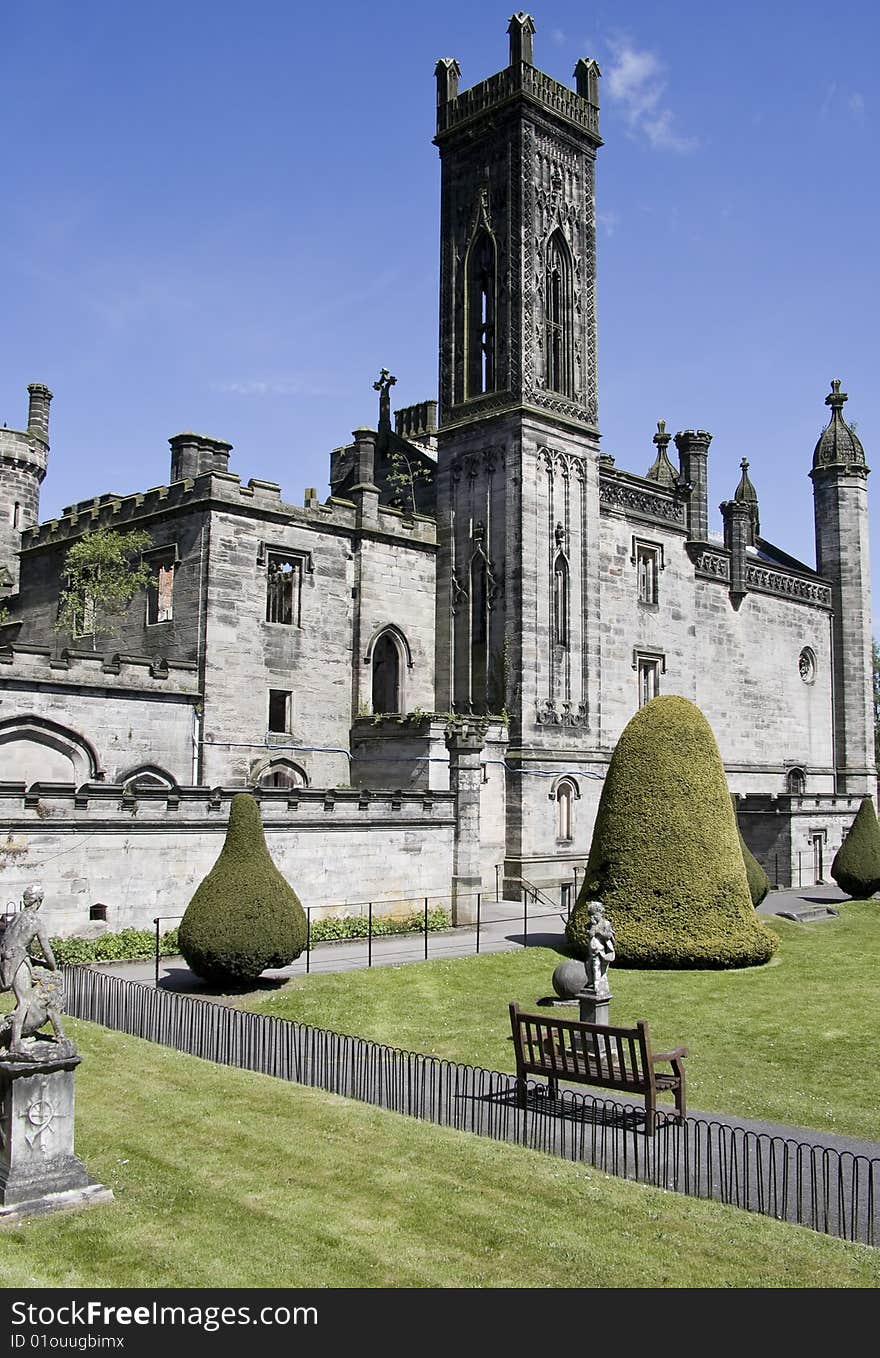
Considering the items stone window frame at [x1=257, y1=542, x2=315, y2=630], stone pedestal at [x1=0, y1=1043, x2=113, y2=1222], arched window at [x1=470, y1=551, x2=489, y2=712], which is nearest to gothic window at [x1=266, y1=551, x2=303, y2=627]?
stone window frame at [x1=257, y1=542, x2=315, y2=630]

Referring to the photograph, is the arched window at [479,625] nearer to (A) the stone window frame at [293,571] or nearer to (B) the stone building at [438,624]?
(B) the stone building at [438,624]

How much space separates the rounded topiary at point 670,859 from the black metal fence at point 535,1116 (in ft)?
32.7

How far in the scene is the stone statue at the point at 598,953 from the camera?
16.8 meters

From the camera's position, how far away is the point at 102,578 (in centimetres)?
3538

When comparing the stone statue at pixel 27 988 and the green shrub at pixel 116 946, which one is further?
the green shrub at pixel 116 946

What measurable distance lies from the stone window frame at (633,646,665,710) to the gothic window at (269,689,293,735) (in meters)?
13.4

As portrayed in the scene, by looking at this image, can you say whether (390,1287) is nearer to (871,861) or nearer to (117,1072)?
(117,1072)

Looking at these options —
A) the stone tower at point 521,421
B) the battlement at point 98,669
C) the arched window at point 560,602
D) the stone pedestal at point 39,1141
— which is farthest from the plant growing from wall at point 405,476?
the stone pedestal at point 39,1141

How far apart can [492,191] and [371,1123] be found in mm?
32241

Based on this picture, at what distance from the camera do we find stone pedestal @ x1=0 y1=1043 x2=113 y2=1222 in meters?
10.4

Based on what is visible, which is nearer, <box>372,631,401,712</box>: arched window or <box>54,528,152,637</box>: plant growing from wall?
<box>54,528,152,637</box>: plant growing from wall

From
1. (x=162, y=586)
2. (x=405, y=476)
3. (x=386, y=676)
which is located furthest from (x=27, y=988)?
(x=405, y=476)

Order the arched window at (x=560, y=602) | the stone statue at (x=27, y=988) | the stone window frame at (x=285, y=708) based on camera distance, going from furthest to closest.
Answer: the arched window at (x=560, y=602) < the stone window frame at (x=285, y=708) < the stone statue at (x=27, y=988)

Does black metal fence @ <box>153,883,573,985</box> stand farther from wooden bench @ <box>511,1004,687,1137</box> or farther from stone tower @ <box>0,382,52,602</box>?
stone tower @ <box>0,382,52,602</box>
